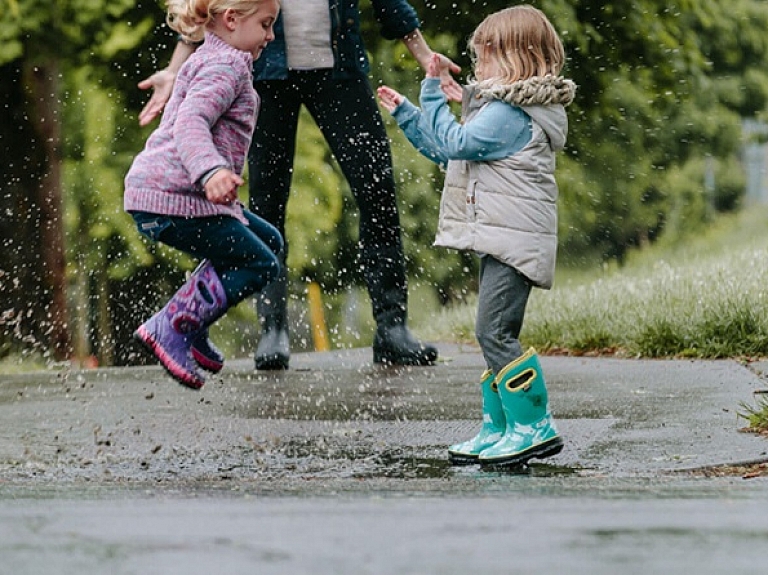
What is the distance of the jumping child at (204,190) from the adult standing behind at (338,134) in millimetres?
1649

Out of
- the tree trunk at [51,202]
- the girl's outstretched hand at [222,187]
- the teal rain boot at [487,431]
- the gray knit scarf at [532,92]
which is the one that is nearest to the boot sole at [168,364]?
the girl's outstretched hand at [222,187]

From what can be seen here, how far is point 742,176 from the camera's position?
3131cm

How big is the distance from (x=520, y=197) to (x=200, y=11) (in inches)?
50.1

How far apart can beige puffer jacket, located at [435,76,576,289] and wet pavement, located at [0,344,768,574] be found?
67cm

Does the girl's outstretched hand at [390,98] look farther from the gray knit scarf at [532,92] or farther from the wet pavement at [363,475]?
the wet pavement at [363,475]

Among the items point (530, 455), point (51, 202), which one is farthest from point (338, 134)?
point (51, 202)

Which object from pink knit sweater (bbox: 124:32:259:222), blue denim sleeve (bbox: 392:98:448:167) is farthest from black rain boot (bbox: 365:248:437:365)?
blue denim sleeve (bbox: 392:98:448:167)

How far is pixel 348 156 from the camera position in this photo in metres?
7.46

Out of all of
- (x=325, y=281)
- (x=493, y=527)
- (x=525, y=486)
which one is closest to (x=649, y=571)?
(x=493, y=527)

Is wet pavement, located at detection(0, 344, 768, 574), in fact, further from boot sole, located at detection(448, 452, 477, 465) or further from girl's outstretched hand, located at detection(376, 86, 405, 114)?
girl's outstretched hand, located at detection(376, 86, 405, 114)

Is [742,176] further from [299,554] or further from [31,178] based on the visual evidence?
[299,554]

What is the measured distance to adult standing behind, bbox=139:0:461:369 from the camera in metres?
7.23

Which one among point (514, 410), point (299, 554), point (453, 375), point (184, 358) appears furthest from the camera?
point (453, 375)

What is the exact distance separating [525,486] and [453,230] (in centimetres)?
114
